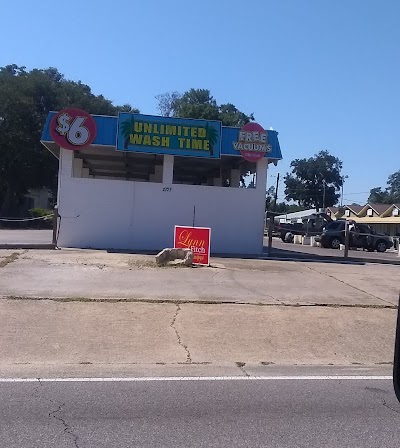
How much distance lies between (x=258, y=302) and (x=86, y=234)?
43.0 feet

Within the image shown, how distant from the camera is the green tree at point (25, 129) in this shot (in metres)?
50.8

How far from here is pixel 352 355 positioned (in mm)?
9711

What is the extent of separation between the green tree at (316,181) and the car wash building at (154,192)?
90.6 meters

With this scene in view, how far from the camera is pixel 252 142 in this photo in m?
24.9

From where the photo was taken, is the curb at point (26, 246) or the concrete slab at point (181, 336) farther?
the curb at point (26, 246)

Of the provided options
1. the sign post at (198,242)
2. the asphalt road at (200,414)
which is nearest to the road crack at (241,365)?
the asphalt road at (200,414)

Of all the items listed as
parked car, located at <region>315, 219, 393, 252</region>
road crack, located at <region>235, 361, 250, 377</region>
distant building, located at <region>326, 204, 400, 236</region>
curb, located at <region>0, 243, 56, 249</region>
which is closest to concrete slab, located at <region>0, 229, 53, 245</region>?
curb, located at <region>0, 243, 56, 249</region>

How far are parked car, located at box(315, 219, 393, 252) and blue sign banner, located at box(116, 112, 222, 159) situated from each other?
50.1 feet

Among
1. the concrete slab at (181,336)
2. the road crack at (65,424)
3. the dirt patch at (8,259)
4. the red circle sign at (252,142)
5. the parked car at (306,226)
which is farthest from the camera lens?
the parked car at (306,226)

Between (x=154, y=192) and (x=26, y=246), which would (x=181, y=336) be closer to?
(x=26, y=246)

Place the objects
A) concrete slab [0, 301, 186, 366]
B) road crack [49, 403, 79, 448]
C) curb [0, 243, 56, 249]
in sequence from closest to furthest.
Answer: road crack [49, 403, 79, 448] → concrete slab [0, 301, 186, 366] → curb [0, 243, 56, 249]

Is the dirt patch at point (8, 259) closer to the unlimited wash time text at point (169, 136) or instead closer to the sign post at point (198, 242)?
the sign post at point (198, 242)

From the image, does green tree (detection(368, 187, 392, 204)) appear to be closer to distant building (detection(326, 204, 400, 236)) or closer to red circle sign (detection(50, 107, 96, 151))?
distant building (detection(326, 204, 400, 236))

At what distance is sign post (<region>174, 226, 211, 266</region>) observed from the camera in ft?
61.1
